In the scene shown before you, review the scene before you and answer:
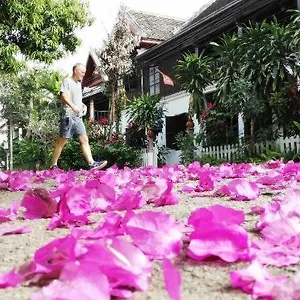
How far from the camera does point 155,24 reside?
23.2 m

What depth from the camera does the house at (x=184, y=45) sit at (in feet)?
46.5

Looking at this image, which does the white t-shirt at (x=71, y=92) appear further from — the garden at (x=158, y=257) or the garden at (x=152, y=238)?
the garden at (x=158, y=257)

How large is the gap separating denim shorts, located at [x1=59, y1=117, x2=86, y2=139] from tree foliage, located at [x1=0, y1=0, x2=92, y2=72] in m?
6.15

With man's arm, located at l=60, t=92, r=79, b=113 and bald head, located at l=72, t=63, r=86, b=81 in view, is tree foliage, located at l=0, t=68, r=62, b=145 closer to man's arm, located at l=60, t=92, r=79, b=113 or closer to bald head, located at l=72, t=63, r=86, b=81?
bald head, located at l=72, t=63, r=86, b=81

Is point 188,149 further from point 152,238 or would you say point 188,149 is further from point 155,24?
point 155,24

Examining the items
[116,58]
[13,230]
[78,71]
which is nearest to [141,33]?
[116,58]

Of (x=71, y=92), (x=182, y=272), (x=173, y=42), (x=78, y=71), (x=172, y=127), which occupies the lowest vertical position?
(x=182, y=272)

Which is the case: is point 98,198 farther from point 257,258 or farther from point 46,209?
point 257,258

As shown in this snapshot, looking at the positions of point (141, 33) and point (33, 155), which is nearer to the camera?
point (33, 155)

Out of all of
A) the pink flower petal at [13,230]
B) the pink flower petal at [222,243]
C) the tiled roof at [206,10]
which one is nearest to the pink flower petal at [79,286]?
the pink flower petal at [222,243]

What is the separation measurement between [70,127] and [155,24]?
58.8ft

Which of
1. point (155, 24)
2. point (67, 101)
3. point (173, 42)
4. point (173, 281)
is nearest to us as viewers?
point (173, 281)

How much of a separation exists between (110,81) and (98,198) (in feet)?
53.3

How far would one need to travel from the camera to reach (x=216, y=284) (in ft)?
2.92
